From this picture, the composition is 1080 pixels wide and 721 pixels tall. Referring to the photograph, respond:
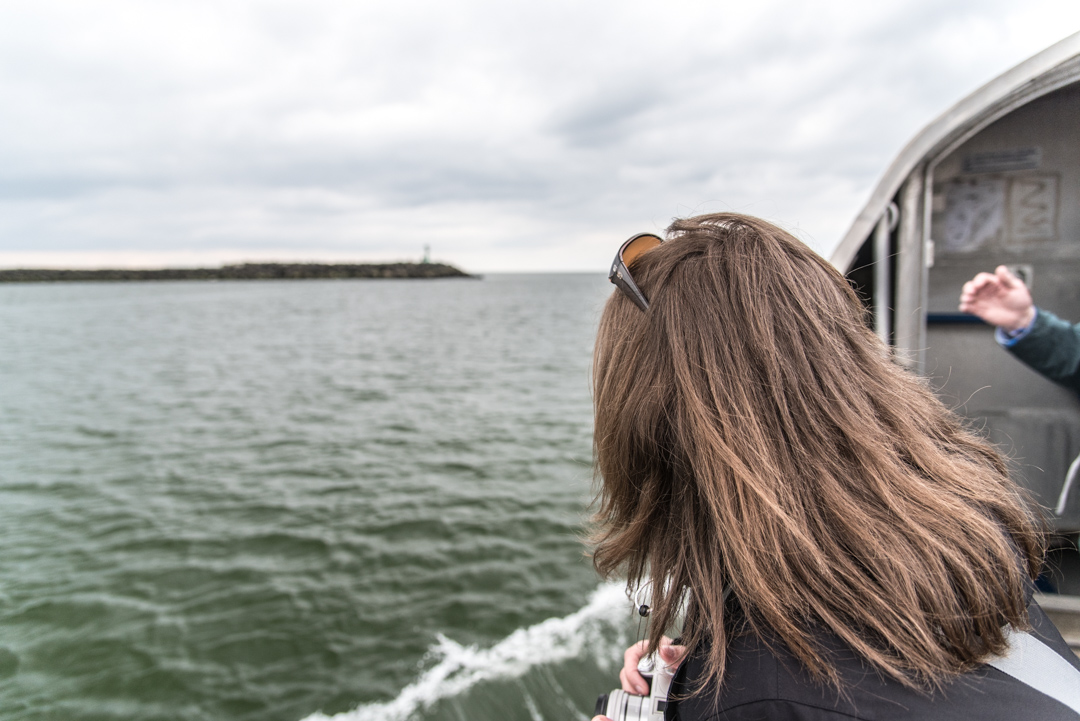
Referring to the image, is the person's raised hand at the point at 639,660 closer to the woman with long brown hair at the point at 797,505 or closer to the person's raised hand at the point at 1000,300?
the woman with long brown hair at the point at 797,505

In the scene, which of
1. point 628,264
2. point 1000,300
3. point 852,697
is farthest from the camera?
point 1000,300

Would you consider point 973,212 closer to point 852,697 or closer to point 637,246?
point 637,246

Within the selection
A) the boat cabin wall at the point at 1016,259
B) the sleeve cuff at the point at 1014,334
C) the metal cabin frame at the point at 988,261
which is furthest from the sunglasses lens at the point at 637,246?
the boat cabin wall at the point at 1016,259

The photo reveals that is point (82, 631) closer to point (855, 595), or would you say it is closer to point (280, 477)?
point (280, 477)

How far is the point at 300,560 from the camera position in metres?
6.38

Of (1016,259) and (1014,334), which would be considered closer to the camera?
(1014,334)

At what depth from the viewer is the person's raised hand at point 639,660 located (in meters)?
1.34

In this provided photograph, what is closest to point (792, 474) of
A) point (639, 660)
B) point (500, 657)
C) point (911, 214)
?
point (639, 660)

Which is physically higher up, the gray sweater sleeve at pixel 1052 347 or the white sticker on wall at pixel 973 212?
the white sticker on wall at pixel 973 212

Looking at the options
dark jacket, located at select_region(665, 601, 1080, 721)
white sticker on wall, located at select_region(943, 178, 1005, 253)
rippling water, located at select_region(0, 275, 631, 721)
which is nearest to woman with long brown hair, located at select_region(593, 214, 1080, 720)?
dark jacket, located at select_region(665, 601, 1080, 721)

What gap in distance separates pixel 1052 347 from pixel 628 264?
2379mm

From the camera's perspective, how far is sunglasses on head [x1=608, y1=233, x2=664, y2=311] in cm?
126

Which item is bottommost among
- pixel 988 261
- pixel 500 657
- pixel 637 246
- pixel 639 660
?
pixel 500 657

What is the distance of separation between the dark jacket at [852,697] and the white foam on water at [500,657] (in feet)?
13.5
